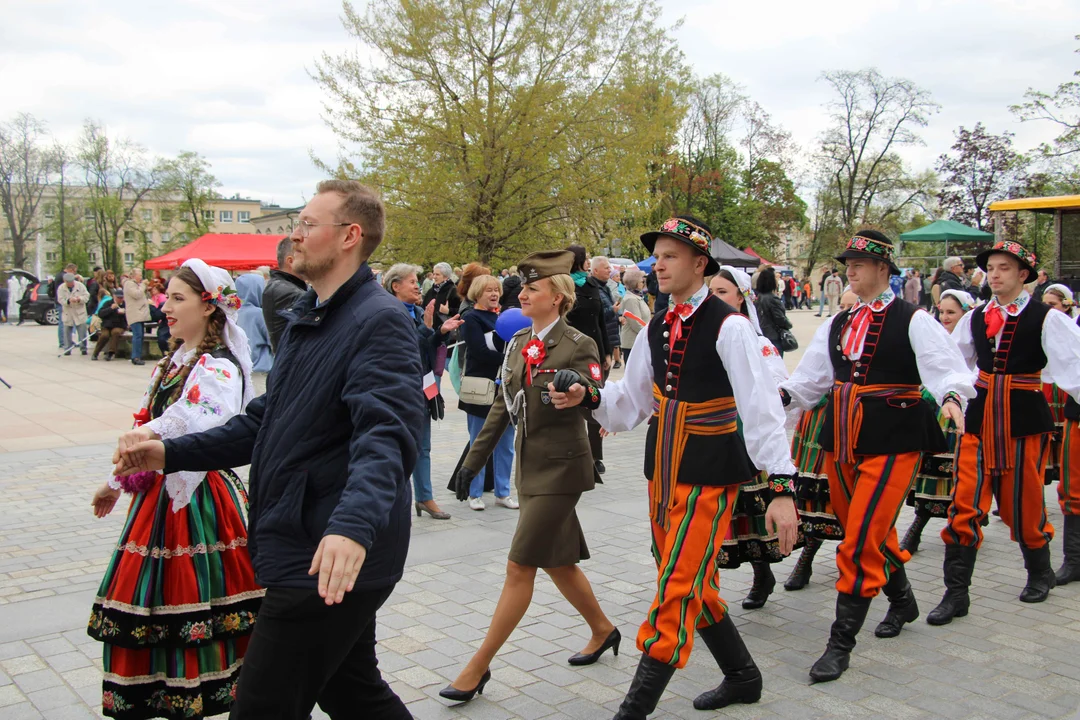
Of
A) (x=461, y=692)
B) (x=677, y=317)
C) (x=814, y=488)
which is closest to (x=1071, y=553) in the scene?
(x=814, y=488)

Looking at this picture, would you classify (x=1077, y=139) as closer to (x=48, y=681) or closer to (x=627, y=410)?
(x=627, y=410)

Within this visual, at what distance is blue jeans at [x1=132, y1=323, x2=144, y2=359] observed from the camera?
17.5m

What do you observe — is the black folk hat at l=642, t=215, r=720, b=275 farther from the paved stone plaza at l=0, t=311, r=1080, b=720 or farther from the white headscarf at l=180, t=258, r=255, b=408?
the paved stone plaza at l=0, t=311, r=1080, b=720

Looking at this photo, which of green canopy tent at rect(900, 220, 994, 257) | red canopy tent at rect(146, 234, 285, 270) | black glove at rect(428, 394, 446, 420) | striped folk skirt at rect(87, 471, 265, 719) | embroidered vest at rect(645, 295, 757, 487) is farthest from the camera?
green canopy tent at rect(900, 220, 994, 257)

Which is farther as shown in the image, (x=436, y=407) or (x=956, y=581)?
(x=436, y=407)

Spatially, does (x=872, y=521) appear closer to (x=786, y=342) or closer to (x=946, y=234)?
(x=786, y=342)

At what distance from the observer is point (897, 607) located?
15.5ft

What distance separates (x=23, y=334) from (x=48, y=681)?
26.4m

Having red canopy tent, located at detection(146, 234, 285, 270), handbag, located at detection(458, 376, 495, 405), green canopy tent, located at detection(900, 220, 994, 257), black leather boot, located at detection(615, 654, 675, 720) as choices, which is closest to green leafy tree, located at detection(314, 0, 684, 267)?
red canopy tent, located at detection(146, 234, 285, 270)

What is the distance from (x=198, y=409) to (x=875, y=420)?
9.94 feet

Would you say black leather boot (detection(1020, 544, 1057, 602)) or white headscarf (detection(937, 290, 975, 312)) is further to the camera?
white headscarf (detection(937, 290, 975, 312))

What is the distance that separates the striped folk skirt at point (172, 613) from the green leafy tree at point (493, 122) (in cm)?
1806

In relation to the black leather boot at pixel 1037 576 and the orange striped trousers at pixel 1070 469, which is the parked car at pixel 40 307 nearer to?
the orange striped trousers at pixel 1070 469

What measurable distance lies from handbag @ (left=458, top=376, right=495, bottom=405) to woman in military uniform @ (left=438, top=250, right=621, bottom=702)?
A: 2616 mm
